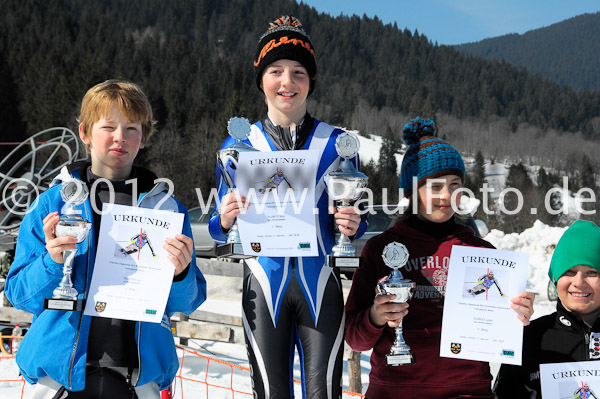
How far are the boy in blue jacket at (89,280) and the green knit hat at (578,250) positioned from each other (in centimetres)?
163

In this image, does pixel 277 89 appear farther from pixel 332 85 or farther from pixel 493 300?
pixel 332 85

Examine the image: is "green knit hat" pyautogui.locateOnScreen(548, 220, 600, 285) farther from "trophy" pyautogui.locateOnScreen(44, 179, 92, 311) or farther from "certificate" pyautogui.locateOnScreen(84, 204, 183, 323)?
"trophy" pyautogui.locateOnScreen(44, 179, 92, 311)

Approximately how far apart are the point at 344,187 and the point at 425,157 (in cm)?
40

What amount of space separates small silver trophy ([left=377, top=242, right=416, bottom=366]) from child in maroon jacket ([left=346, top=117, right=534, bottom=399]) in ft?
0.25

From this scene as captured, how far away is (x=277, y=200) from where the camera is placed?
8.82 feet

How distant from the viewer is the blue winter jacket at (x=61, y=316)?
2158 millimetres

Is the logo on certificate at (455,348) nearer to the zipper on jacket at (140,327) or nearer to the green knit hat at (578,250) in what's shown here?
the green knit hat at (578,250)

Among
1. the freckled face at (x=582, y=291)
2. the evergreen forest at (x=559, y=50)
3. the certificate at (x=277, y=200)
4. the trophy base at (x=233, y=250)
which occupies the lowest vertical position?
the freckled face at (x=582, y=291)

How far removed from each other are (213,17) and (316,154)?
346 ft

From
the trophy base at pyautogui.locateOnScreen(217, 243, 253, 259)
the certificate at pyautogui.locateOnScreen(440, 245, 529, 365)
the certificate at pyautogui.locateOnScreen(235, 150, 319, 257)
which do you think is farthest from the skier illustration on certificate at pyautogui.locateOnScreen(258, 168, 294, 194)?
the certificate at pyautogui.locateOnScreen(440, 245, 529, 365)

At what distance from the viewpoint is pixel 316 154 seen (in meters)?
2.68

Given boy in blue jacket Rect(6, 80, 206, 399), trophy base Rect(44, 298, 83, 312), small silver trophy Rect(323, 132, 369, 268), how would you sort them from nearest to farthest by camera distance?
trophy base Rect(44, 298, 83, 312) → boy in blue jacket Rect(6, 80, 206, 399) → small silver trophy Rect(323, 132, 369, 268)

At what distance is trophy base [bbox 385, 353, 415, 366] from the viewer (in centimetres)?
231

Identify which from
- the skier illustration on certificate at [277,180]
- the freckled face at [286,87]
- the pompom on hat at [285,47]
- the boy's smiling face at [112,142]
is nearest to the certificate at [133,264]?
the boy's smiling face at [112,142]
